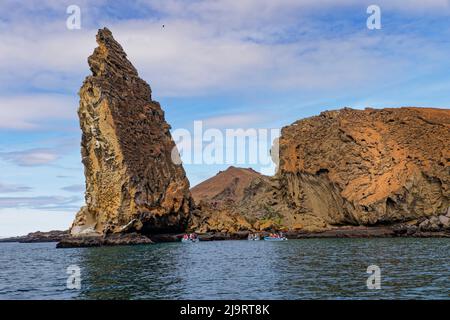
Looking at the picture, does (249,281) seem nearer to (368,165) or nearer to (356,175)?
(356,175)

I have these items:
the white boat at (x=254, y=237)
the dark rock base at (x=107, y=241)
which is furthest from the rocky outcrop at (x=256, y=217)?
the dark rock base at (x=107, y=241)

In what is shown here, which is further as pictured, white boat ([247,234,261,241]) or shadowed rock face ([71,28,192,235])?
white boat ([247,234,261,241])

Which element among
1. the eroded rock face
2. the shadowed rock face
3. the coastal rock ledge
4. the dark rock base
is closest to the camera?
the dark rock base

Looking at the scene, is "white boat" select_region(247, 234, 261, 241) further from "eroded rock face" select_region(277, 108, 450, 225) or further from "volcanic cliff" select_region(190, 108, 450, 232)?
"eroded rock face" select_region(277, 108, 450, 225)

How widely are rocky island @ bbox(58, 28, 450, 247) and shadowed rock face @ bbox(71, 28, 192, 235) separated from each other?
0.79ft

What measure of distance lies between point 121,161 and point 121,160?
0.23 m

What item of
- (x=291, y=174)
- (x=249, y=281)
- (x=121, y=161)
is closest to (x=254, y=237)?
(x=291, y=174)

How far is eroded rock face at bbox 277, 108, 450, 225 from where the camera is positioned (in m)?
112

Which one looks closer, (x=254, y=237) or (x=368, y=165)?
(x=254, y=237)

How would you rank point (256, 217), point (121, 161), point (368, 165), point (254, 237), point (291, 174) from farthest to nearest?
point (256, 217) → point (291, 174) → point (368, 165) → point (254, 237) → point (121, 161)

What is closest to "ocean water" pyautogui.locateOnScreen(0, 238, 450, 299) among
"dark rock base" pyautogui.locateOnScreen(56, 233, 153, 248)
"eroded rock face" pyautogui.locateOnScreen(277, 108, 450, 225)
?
"dark rock base" pyautogui.locateOnScreen(56, 233, 153, 248)

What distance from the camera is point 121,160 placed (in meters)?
106

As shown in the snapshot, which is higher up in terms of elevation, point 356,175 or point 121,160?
point 121,160
